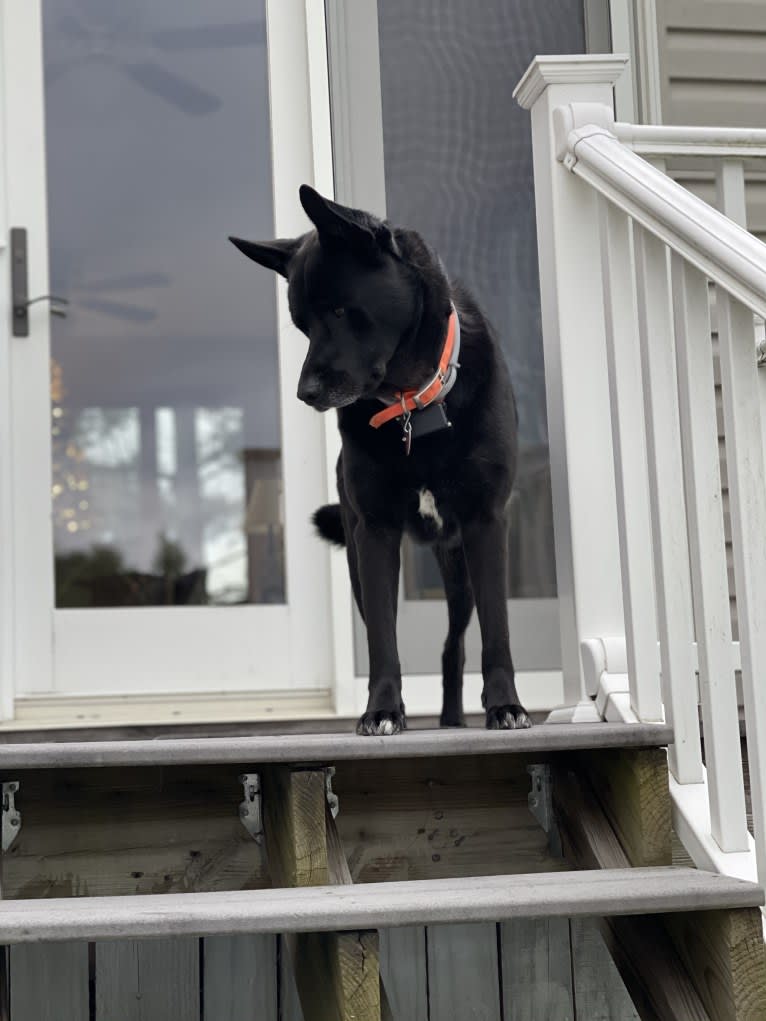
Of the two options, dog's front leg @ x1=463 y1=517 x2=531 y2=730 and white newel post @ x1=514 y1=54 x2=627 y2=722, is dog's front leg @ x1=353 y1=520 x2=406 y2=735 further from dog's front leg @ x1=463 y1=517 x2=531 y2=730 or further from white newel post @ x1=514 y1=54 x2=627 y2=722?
white newel post @ x1=514 y1=54 x2=627 y2=722

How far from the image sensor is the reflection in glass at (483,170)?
10.4 feet

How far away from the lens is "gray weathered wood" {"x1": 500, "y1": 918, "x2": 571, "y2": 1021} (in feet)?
6.86

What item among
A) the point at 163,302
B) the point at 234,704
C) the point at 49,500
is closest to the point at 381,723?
the point at 234,704

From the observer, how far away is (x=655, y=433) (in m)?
1.78

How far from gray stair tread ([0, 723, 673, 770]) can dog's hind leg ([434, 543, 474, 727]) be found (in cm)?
45

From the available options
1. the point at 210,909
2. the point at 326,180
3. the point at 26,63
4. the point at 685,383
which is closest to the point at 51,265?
the point at 26,63

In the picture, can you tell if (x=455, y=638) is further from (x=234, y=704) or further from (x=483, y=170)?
(x=483, y=170)

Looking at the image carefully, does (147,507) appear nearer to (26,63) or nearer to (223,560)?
(223,560)

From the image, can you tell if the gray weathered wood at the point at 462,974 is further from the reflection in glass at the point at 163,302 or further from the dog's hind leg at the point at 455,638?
the reflection in glass at the point at 163,302

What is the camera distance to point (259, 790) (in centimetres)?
173

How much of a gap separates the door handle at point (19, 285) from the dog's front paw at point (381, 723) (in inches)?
66.7

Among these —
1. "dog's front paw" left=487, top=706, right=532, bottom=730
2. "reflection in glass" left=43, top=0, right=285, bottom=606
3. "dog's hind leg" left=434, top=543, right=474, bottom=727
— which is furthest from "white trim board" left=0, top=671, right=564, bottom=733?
"dog's front paw" left=487, top=706, right=532, bottom=730

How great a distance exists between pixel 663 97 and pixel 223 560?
1630 mm

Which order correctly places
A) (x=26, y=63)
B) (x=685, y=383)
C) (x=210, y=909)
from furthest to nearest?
1. (x=26, y=63)
2. (x=685, y=383)
3. (x=210, y=909)
